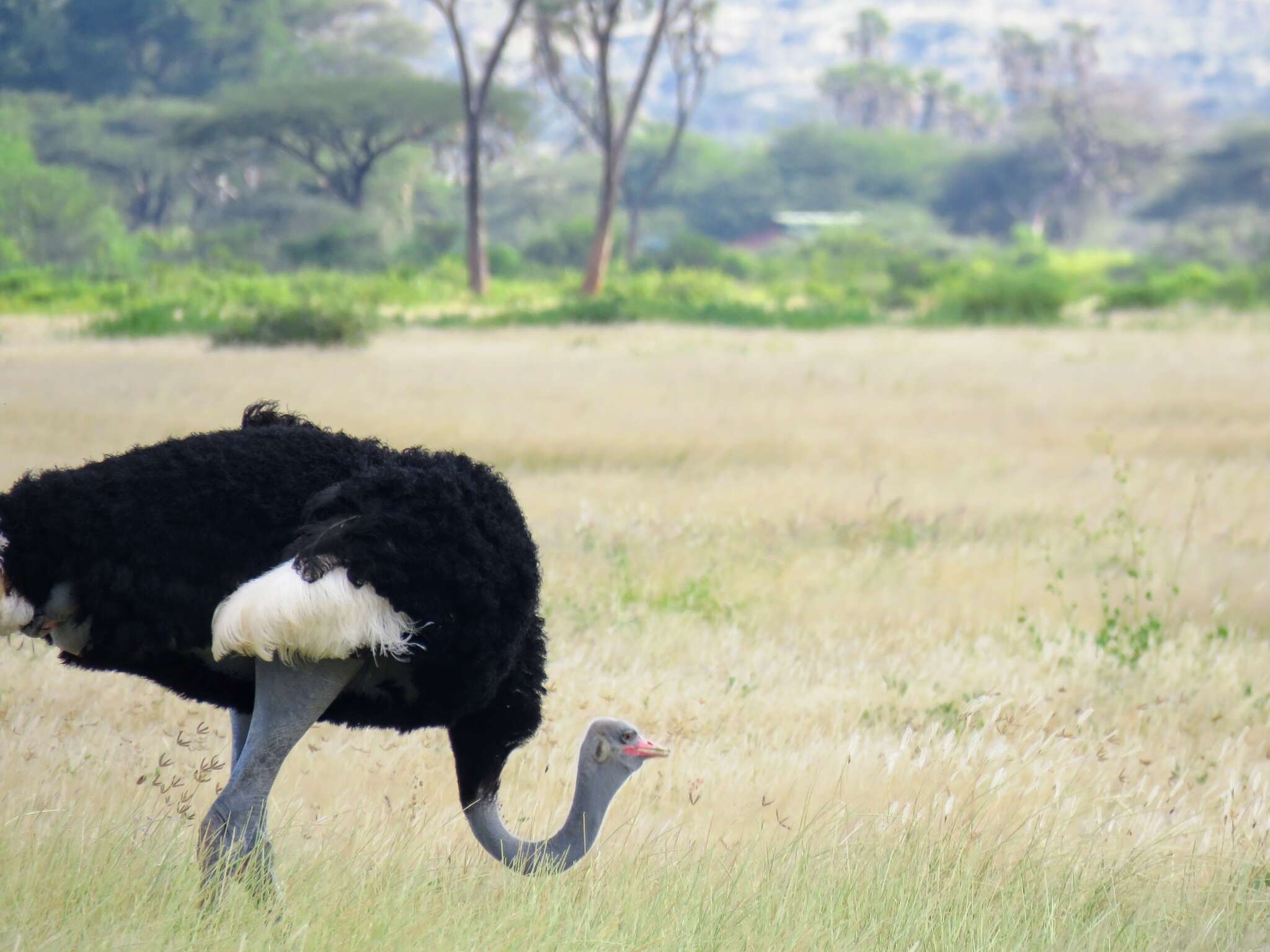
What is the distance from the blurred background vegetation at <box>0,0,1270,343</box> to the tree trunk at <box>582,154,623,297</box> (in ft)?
0.40

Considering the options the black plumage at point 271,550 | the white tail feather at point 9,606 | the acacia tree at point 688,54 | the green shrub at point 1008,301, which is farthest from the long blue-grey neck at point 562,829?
the acacia tree at point 688,54

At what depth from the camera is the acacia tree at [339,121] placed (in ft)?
44.0

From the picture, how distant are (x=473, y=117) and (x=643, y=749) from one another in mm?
19995

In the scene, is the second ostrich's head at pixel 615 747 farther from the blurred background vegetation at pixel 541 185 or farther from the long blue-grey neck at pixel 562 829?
the blurred background vegetation at pixel 541 185

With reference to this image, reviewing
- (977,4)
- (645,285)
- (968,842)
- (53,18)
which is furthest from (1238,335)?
(977,4)

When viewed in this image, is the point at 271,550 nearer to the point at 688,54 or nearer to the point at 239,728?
the point at 239,728

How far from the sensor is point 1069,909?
394 cm

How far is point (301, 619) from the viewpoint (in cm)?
333

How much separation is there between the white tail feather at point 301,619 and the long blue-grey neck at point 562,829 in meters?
0.55

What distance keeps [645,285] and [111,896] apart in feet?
103

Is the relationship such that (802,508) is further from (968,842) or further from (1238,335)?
(1238,335)

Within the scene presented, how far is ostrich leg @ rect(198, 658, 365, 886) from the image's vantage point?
11.1 feet

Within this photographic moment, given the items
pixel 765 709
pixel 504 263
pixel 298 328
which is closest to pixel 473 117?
pixel 298 328

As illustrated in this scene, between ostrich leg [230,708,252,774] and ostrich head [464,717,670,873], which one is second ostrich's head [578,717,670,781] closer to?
ostrich head [464,717,670,873]
